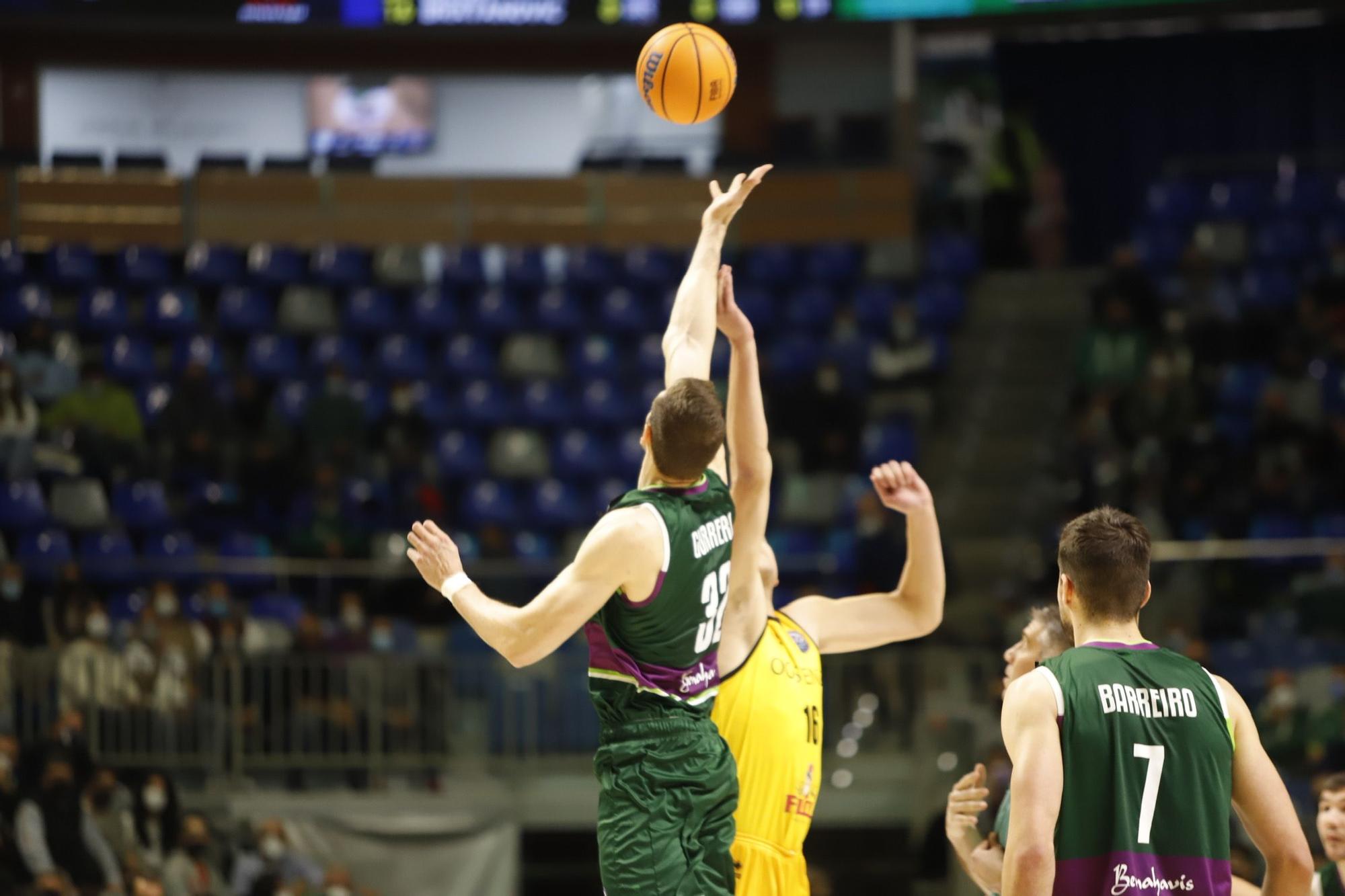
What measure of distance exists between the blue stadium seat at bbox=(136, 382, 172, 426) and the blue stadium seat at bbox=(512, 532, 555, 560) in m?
3.31

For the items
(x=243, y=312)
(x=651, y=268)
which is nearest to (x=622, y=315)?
(x=651, y=268)

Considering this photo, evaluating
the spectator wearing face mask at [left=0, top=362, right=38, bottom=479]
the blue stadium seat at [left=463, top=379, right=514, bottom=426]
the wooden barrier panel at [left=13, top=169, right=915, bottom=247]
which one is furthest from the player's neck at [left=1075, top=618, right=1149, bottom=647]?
the wooden barrier panel at [left=13, top=169, right=915, bottom=247]

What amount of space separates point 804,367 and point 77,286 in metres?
6.89

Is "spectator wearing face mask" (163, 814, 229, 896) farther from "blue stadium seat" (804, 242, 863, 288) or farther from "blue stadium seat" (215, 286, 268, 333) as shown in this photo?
"blue stadium seat" (804, 242, 863, 288)

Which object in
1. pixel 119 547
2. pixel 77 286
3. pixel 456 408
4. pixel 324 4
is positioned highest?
pixel 324 4

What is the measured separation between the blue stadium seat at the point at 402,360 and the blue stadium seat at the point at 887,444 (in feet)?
13.5

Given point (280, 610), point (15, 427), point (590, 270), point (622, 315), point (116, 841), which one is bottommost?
point (116, 841)

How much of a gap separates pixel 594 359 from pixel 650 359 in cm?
50

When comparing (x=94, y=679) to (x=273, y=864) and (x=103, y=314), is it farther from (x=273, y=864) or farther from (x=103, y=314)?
(x=103, y=314)

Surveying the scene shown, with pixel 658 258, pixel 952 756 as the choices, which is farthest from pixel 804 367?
pixel 952 756

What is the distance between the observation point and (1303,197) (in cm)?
1598

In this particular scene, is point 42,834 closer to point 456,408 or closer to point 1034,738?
point 456,408

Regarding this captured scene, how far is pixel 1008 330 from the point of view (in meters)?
16.7

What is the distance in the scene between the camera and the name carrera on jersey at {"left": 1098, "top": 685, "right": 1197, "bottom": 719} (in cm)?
380
